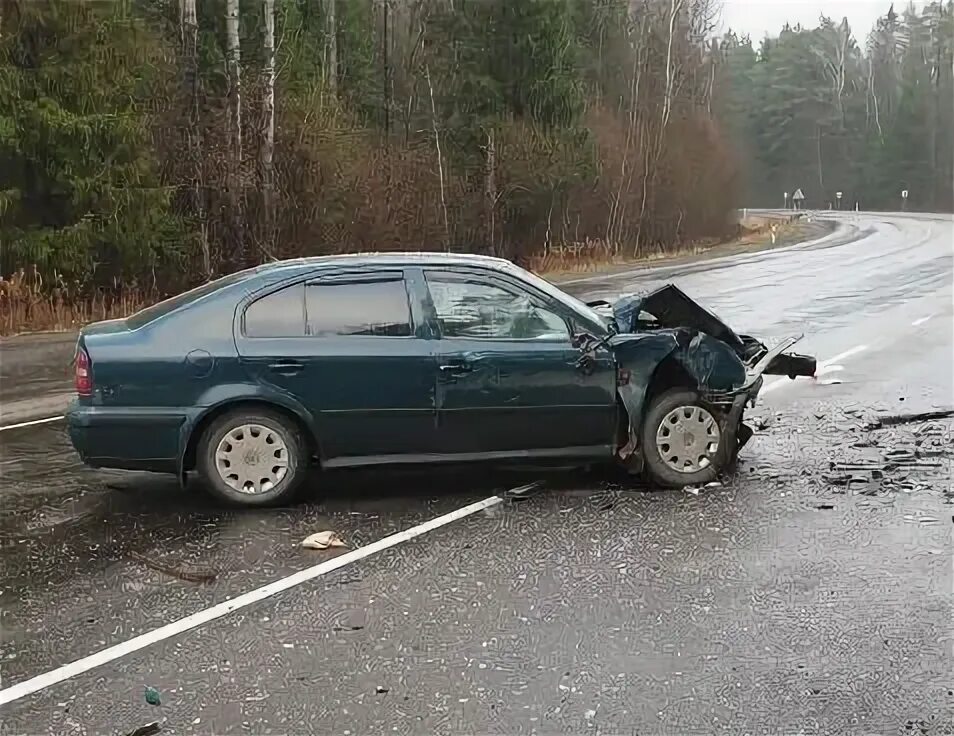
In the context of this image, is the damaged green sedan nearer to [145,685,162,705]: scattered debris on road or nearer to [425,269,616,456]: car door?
[425,269,616,456]: car door

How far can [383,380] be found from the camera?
6.38m

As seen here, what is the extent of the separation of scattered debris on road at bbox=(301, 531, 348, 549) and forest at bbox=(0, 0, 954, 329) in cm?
1260

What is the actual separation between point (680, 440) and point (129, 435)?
337cm

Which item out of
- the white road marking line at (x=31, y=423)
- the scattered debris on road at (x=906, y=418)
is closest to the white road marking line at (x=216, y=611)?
the scattered debris on road at (x=906, y=418)

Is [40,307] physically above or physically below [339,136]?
below

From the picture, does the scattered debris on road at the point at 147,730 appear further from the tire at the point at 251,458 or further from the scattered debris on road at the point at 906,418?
the scattered debris on road at the point at 906,418

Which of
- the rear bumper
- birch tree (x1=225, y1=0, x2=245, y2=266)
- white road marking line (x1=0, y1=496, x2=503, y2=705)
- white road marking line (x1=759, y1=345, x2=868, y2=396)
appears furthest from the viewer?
birch tree (x1=225, y1=0, x2=245, y2=266)

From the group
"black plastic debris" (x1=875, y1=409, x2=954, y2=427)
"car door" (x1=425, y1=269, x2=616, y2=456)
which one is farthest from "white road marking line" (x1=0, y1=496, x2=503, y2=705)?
"black plastic debris" (x1=875, y1=409, x2=954, y2=427)

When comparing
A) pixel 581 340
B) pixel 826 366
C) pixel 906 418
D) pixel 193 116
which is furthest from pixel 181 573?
pixel 193 116

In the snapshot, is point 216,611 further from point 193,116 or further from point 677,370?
point 193,116

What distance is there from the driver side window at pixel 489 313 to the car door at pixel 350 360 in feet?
0.60

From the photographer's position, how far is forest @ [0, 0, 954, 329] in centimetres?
1723

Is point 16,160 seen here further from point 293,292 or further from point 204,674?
point 204,674

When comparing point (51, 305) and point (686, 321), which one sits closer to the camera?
point (686, 321)
